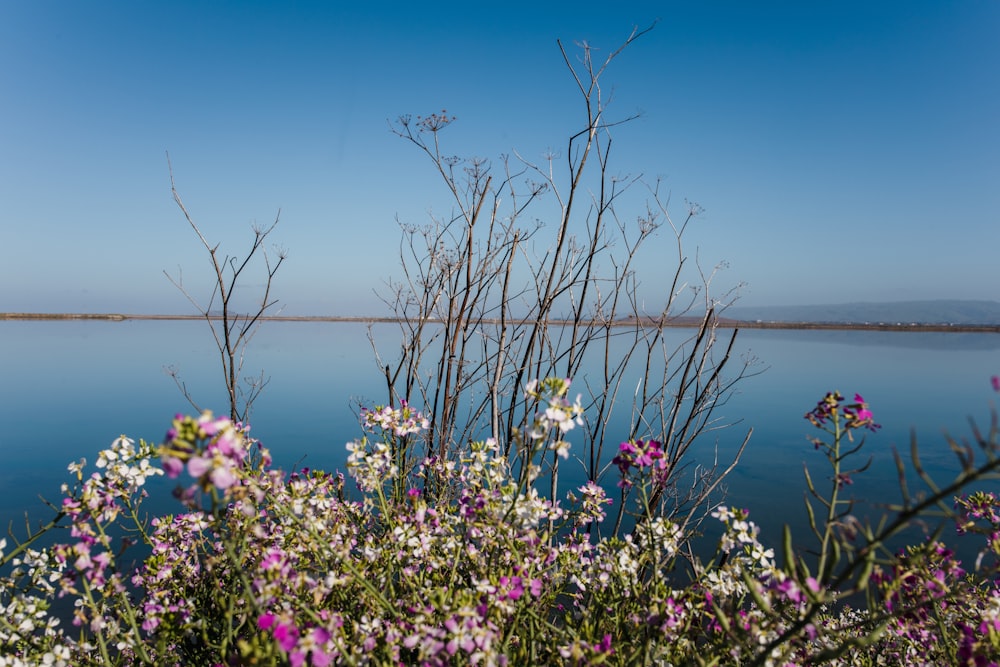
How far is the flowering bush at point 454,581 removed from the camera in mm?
1504

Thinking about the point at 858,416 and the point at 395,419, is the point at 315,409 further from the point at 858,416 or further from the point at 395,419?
the point at 858,416

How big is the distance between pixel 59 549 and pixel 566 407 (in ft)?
5.65

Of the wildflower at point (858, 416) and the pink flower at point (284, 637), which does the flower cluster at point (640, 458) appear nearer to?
the wildflower at point (858, 416)

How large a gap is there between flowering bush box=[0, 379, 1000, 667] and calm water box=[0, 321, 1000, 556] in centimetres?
185

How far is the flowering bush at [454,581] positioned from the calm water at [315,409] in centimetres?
185

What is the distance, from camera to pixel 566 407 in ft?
5.43

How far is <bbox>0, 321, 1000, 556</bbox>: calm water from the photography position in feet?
29.0

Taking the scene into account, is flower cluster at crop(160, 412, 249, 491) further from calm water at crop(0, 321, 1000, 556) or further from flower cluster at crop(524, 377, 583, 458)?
calm water at crop(0, 321, 1000, 556)

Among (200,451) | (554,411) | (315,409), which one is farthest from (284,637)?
(315,409)

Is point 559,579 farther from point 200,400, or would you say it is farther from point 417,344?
point 200,400

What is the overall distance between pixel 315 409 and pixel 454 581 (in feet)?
40.1

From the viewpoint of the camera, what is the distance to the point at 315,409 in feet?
44.0

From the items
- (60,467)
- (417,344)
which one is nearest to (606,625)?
(417,344)

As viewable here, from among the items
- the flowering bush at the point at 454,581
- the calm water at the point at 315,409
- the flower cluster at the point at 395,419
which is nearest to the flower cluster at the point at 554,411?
the flowering bush at the point at 454,581
